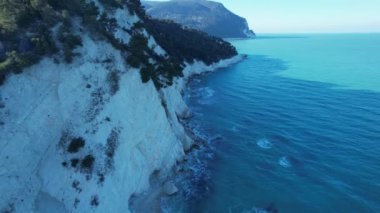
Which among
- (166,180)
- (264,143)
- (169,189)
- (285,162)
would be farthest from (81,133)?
(264,143)

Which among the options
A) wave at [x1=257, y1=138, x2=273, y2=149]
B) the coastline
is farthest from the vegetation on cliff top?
wave at [x1=257, y1=138, x2=273, y2=149]

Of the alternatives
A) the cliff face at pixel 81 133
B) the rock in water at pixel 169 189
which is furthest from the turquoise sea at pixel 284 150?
the cliff face at pixel 81 133

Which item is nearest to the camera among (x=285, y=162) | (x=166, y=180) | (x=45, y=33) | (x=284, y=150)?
(x=45, y=33)

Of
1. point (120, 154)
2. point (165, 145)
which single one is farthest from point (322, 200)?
point (120, 154)

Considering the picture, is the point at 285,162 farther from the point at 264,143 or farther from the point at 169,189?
the point at 169,189

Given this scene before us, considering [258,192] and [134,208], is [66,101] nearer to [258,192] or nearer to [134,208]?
[134,208]

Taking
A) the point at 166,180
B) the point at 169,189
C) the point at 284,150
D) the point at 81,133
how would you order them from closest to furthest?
the point at 81,133, the point at 169,189, the point at 166,180, the point at 284,150

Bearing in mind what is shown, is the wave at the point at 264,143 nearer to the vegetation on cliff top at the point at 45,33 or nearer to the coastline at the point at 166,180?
the coastline at the point at 166,180
